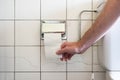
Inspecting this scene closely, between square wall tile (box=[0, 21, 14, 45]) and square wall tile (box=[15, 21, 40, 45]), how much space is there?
0.04m

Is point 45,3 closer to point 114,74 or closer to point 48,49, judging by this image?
point 48,49

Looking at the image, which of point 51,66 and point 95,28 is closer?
point 95,28

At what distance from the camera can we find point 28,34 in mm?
1376

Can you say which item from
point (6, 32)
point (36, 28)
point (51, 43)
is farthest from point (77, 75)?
point (6, 32)

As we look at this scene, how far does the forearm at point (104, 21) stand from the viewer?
21.1 inches

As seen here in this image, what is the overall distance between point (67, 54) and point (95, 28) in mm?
153

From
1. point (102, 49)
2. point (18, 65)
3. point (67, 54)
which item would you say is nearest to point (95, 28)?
point (67, 54)

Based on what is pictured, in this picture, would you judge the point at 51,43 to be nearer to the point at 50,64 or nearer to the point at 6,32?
the point at 50,64

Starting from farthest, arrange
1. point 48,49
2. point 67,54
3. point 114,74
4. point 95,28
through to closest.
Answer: point 48,49
point 114,74
point 67,54
point 95,28

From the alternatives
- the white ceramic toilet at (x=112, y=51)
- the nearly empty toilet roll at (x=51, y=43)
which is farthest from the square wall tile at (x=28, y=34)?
the white ceramic toilet at (x=112, y=51)

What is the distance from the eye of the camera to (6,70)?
4.57 feet

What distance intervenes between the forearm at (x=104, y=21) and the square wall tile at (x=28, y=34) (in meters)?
0.79

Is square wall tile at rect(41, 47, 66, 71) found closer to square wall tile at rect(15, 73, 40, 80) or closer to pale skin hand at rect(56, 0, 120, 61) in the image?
square wall tile at rect(15, 73, 40, 80)

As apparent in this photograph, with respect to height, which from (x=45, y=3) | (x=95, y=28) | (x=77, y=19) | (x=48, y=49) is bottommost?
(x=48, y=49)
